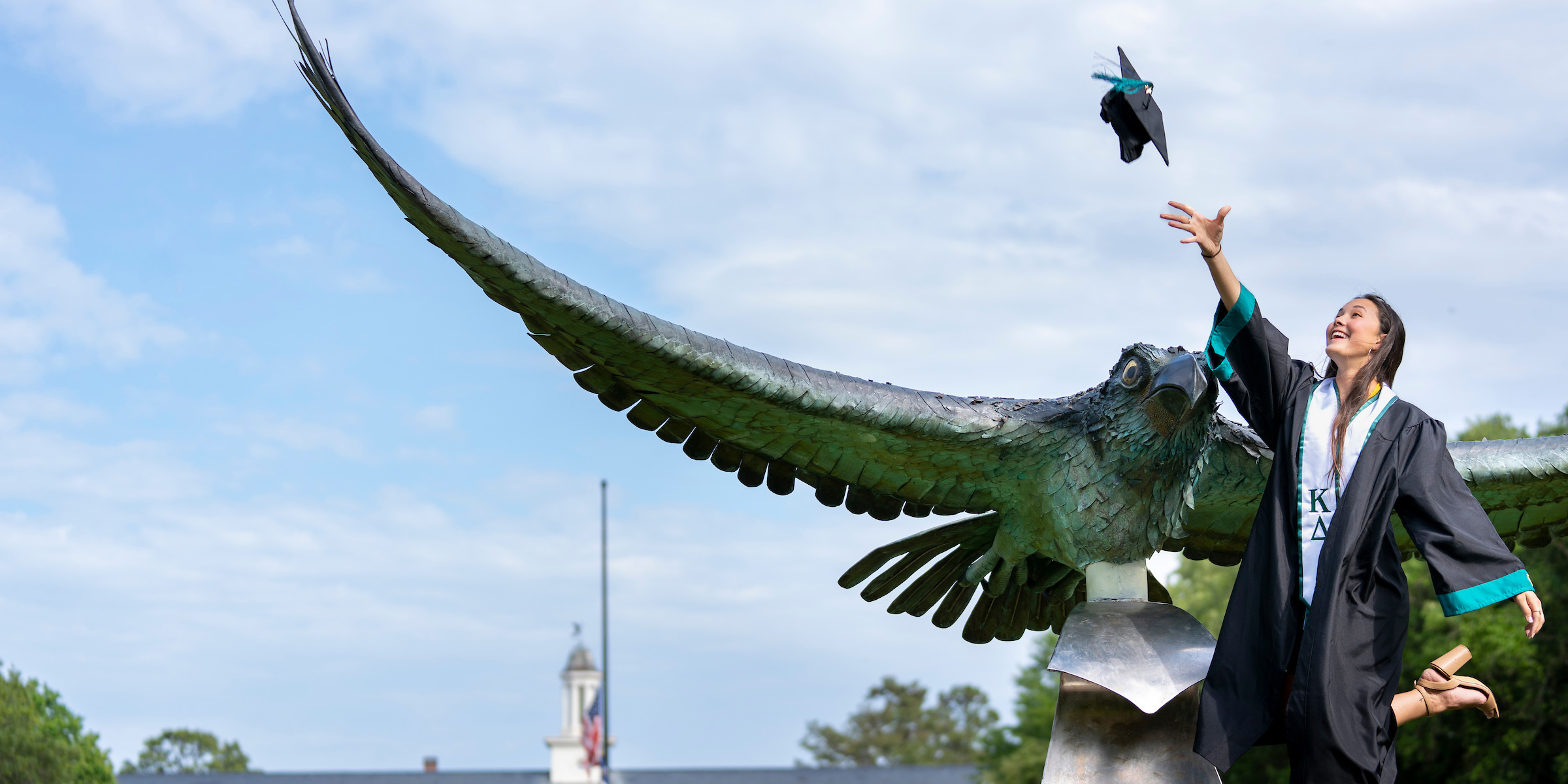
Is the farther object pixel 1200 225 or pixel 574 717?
pixel 574 717

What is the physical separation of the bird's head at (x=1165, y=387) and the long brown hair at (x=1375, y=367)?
0.77 meters

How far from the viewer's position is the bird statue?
5895 millimetres

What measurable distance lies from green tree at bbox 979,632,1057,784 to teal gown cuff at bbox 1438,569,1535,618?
30.7 m

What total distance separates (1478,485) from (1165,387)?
1.92 metres

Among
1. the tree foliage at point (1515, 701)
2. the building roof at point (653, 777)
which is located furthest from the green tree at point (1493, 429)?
the building roof at point (653, 777)

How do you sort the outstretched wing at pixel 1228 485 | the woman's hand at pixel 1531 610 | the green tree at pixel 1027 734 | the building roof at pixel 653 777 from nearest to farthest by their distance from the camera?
the woman's hand at pixel 1531 610
the outstretched wing at pixel 1228 485
the green tree at pixel 1027 734
the building roof at pixel 653 777

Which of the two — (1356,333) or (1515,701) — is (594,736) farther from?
(1356,333)

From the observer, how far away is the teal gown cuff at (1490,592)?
470 cm

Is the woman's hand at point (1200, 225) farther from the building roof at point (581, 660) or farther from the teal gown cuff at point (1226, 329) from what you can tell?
the building roof at point (581, 660)

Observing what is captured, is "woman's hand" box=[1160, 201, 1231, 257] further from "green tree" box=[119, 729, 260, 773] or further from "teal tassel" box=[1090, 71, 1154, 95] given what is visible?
"green tree" box=[119, 729, 260, 773]


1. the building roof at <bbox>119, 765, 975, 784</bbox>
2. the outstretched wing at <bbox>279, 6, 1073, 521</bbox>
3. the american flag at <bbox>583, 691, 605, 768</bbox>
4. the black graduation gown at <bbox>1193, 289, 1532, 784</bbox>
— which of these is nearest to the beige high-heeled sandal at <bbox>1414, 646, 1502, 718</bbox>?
the black graduation gown at <bbox>1193, 289, 1532, 784</bbox>

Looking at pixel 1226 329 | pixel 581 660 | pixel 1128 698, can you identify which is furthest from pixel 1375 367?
pixel 581 660

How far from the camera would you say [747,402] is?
6.52 meters

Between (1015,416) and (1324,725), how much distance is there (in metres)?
2.07
